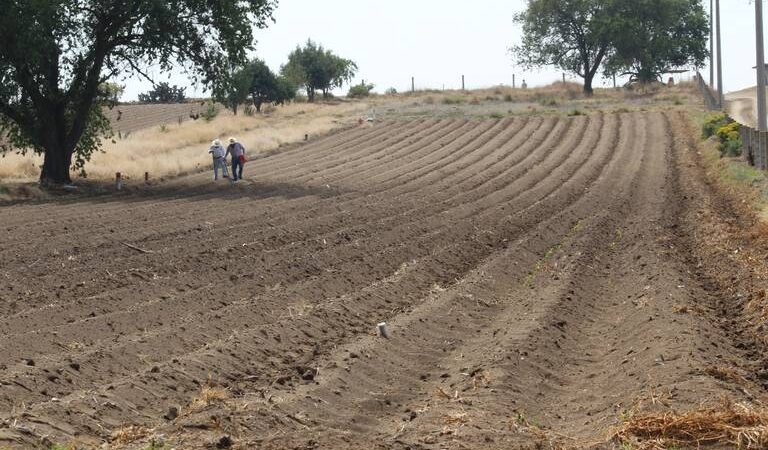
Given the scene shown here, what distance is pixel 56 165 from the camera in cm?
3406

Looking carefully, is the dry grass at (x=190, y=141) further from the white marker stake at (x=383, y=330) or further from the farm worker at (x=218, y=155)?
the white marker stake at (x=383, y=330)

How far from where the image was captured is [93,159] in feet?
141

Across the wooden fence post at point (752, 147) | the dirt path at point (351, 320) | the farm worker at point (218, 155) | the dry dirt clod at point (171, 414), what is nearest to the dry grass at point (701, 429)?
the dirt path at point (351, 320)

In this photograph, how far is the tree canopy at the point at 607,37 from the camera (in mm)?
80812

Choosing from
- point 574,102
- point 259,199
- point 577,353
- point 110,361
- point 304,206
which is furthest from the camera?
point 574,102

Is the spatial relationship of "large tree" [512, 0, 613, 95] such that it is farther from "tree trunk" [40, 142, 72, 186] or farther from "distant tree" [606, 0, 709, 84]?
"tree trunk" [40, 142, 72, 186]

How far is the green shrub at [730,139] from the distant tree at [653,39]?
144 ft

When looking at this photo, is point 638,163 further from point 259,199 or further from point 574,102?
point 574,102

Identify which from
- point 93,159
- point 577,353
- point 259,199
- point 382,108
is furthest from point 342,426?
point 382,108

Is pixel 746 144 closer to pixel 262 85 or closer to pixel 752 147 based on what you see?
pixel 752 147

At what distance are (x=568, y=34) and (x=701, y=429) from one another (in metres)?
79.6

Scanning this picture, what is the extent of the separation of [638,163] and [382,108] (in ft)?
108

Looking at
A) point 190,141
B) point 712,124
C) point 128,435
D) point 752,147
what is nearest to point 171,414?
point 128,435

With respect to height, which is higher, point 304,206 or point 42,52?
point 42,52
